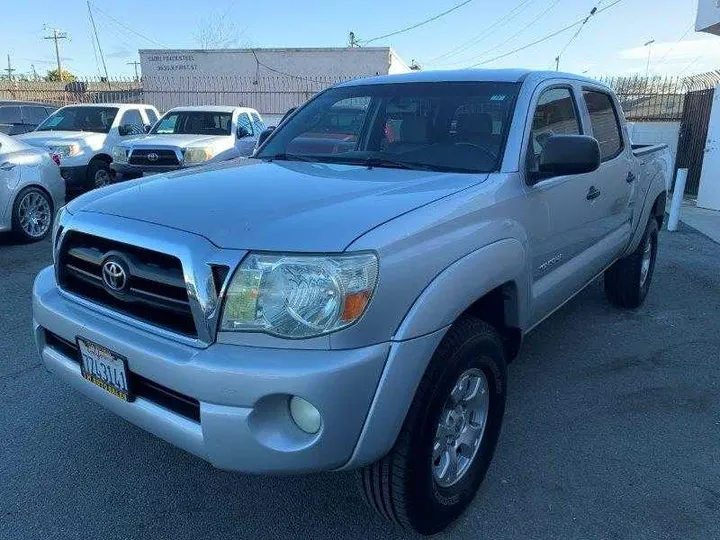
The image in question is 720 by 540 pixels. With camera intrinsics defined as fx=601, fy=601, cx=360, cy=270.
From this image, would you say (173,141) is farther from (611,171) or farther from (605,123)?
(611,171)

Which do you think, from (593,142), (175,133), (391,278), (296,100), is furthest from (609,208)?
(296,100)

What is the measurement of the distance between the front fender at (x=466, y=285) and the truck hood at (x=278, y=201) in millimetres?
288

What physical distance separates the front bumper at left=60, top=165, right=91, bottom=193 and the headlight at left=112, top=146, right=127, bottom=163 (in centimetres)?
83

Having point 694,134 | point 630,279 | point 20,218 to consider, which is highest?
point 694,134

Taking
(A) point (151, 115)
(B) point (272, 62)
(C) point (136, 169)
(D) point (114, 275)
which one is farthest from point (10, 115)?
(B) point (272, 62)

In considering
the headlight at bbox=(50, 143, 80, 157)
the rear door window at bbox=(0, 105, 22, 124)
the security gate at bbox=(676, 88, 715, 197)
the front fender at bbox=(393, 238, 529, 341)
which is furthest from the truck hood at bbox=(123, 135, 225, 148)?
the security gate at bbox=(676, 88, 715, 197)

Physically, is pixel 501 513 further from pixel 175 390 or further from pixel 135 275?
pixel 135 275

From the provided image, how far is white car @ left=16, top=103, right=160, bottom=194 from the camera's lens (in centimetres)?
1014

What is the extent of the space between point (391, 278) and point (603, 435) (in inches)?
76.7

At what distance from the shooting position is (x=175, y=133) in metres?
11.0

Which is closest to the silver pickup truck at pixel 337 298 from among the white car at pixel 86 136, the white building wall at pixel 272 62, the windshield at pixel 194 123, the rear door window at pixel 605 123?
the rear door window at pixel 605 123

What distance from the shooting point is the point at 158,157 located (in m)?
9.53

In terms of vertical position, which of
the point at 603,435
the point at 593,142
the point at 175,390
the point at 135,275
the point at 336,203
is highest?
the point at 593,142

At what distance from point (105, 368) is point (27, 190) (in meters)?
5.87
